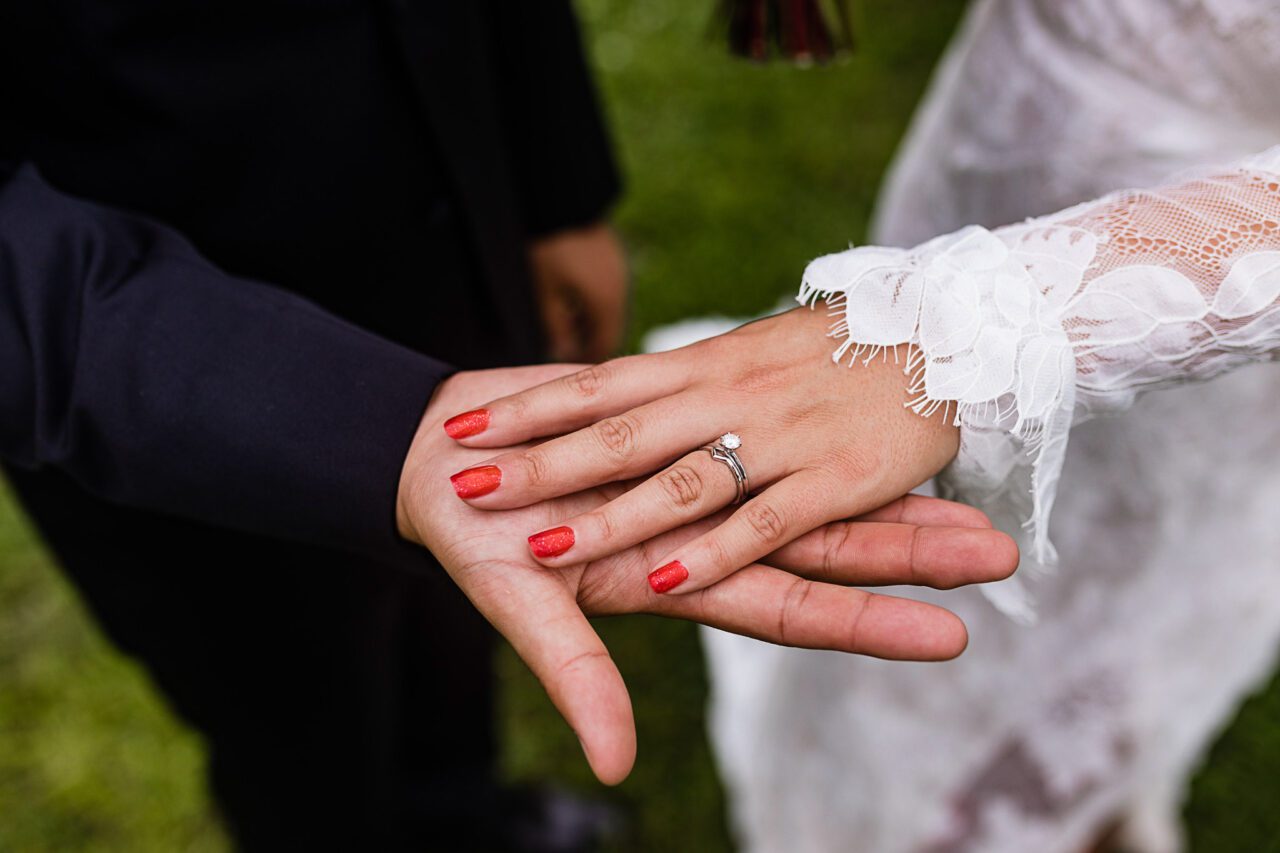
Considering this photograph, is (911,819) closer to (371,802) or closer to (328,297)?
(371,802)

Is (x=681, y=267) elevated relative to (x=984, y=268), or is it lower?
A: lower

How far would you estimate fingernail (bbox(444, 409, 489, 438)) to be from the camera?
1.06m

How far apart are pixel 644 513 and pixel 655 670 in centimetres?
160

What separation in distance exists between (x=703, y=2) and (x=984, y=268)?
11.8 ft

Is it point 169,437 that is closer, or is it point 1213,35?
point 169,437

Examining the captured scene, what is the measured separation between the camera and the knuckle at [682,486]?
102 cm

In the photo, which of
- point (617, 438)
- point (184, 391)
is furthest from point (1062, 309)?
point (184, 391)

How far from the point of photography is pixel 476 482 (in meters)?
1.02

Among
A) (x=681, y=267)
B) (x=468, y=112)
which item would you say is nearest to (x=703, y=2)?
(x=681, y=267)

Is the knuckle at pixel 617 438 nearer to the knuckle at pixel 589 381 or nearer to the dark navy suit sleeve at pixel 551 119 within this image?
the knuckle at pixel 589 381

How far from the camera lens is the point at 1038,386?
1.03 m

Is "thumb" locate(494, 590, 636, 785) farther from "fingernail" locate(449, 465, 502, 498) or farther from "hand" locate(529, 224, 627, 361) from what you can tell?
"hand" locate(529, 224, 627, 361)

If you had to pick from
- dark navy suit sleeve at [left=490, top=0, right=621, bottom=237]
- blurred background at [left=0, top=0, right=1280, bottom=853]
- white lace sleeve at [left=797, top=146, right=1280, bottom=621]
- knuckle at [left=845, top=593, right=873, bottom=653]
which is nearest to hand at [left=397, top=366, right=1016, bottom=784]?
knuckle at [left=845, top=593, right=873, bottom=653]

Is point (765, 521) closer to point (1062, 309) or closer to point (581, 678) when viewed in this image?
point (581, 678)
